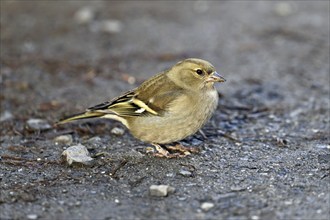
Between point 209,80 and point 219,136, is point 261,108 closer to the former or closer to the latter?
point 219,136

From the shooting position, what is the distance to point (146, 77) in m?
7.95

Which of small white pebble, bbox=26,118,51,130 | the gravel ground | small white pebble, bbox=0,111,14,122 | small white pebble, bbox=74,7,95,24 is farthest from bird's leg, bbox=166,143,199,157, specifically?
small white pebble, bbox=74,7,95,24

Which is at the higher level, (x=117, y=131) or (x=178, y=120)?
(x=178, y=120)

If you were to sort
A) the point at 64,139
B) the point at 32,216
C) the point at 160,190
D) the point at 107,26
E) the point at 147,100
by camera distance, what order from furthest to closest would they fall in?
the point at 107,26, the point at 64,139, the point at 147,100, the point at 160,190, the point at 32,216

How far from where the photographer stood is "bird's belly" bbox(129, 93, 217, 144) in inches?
214

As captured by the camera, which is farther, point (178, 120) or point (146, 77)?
point (146, 77)

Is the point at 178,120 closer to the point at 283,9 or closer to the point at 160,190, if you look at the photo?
the point at 160,190

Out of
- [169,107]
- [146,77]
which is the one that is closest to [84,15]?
[146,77]

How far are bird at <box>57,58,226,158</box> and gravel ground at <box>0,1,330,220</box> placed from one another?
0.75 ft

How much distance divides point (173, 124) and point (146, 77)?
258 cm

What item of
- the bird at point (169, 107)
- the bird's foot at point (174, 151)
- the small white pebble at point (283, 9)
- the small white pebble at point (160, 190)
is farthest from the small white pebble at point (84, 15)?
the small white pebble at point (160, 190)

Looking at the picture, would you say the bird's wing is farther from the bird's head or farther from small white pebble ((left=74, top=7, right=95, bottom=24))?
small white pebble ((left=74, top=7, right=95, bottom=24))

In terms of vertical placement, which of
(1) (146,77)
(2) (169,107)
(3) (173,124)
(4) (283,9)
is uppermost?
(4) (283,9)

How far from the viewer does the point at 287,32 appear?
31.2ft
